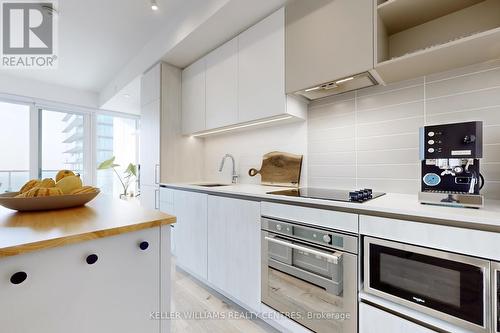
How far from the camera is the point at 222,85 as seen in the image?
7.63ft

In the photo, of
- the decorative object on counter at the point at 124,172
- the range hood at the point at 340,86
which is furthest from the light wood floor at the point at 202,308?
the decorative object on counter at the point at 124,172

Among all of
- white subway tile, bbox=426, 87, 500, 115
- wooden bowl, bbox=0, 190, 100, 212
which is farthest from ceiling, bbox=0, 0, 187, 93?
white subway tile, bbox=426, 87, 500, 115

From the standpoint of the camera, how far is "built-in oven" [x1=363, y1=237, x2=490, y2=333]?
87cm

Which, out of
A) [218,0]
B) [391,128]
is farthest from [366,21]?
[218,0]

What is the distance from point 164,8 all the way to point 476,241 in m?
2.83

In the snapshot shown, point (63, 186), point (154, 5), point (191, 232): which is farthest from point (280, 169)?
point (154, 5)

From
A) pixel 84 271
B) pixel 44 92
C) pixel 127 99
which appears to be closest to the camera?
pixel 84 271

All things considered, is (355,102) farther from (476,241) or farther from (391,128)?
(476,241)

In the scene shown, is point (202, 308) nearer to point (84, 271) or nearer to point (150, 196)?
point (84, 271)

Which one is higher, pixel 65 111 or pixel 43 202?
pixel 65 111

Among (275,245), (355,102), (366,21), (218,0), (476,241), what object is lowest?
(275,245)

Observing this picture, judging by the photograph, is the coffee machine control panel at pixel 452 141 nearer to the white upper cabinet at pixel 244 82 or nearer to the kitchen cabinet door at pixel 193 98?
the white upper cabinet at pixel 244 82

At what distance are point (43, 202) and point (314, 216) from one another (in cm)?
129

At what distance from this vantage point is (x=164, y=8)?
221cm
